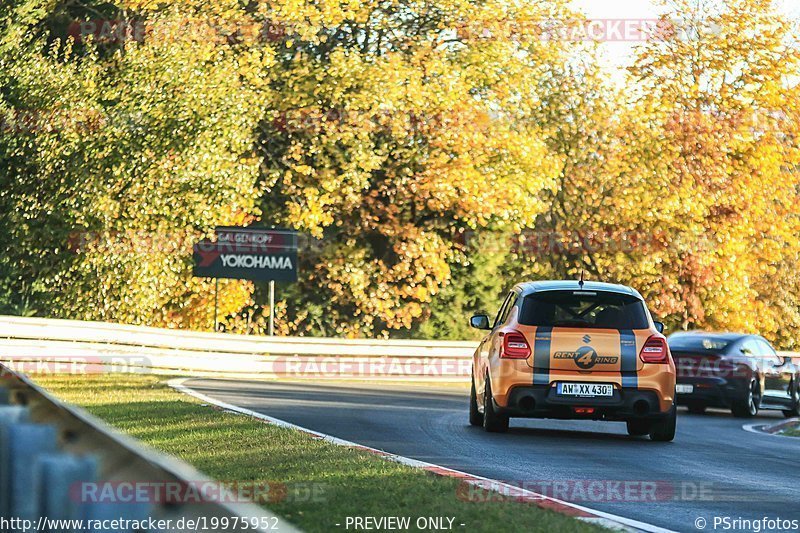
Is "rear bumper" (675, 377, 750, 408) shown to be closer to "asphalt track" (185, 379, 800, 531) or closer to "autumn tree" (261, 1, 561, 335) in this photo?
"asphalt track" (185, 379, 800, 531)

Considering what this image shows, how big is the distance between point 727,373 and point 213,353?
1066 centimetres

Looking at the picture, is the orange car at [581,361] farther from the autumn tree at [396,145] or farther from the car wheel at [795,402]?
the autumn tree at [396,145]

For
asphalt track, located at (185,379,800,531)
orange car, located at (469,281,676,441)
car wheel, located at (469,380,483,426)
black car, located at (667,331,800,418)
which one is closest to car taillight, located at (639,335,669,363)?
orange car, located at (469,281,676,441)

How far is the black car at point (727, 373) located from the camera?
2273 cm

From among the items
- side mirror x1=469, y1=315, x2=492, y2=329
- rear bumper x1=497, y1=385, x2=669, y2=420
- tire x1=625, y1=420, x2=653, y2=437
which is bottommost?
tire x1=625, y1=420, x2=653, y2=437

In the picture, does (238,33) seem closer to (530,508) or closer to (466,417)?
(466,417)

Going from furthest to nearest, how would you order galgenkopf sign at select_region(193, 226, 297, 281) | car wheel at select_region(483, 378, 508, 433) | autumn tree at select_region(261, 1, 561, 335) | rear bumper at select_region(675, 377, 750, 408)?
autumn tree at select_region(261, 1, 561, 335) → galgenkopf sign at select_region(193, 226, 297, 281) → rear bumper at select_region(675, 377, 750, 408) → car wheel at select_region(483, 378, 508, 433)

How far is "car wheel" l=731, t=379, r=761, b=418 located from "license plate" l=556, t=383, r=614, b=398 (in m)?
9.20

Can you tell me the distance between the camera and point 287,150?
36.1 meters

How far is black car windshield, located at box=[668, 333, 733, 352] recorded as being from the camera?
2311 cm

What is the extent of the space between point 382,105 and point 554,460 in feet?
74.2

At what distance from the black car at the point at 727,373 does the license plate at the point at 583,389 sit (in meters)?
8.83

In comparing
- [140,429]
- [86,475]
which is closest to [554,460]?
[140,429]

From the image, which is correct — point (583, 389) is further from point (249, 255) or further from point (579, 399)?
point (249, 255)
